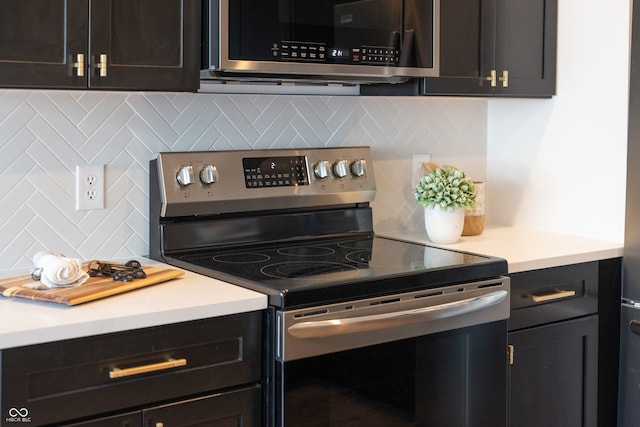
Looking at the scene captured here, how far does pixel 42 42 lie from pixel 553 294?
1.54m

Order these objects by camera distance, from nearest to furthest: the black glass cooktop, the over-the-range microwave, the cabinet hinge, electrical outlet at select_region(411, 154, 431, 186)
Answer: the black glass cooktop → the over-the-range microwave → the cabinet hinge → electrical outlet at select_region(411, 154, 431, 186)

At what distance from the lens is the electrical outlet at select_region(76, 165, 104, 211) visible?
2281 mm

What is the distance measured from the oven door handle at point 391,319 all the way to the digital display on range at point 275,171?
0.63 metres

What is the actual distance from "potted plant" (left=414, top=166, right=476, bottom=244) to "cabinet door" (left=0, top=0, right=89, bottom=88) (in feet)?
3.67

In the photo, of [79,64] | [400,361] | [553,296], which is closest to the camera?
[79,64]

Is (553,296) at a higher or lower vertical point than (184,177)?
lower

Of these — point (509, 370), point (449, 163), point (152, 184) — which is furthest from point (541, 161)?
point (152, 184)

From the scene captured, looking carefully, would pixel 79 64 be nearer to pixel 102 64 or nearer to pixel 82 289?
pixel 102 64

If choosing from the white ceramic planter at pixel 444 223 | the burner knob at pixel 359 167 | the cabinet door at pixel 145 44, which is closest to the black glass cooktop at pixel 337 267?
the white ceramic planter at pixel 444 223

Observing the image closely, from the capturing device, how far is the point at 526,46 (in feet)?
9.11

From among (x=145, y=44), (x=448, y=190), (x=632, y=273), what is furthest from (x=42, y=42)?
(x=632, y=273)

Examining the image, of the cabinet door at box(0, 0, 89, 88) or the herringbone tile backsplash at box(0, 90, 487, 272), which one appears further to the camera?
the herringbone tile backsplash at box(0, 90, 487, 272)

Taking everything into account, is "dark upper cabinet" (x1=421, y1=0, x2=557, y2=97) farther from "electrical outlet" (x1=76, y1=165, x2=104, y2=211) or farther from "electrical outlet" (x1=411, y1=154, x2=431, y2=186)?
"electrical outlet" (x1=76, y1=165, x2=104, y2=211)

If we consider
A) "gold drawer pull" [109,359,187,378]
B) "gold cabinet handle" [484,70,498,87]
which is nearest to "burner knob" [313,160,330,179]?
"gold cabinet handle" [484,70,498,87]
